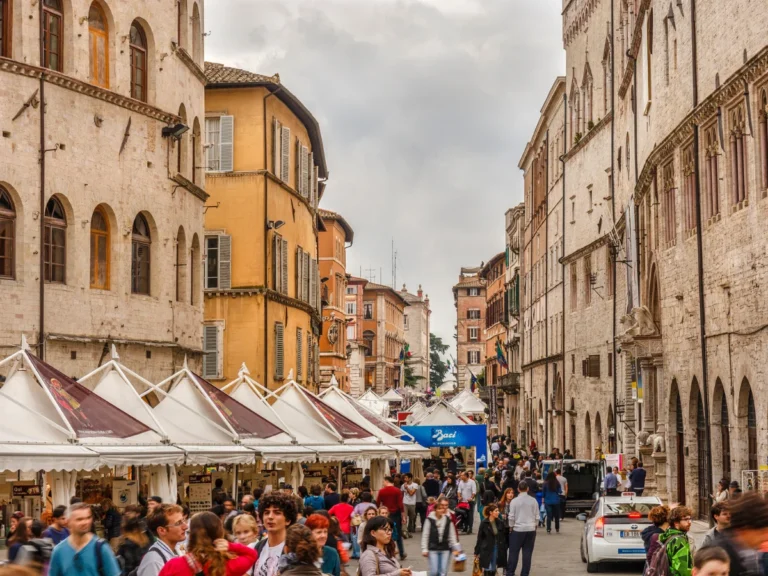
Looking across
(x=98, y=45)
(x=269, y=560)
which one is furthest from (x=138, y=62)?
(x=269, y=560)

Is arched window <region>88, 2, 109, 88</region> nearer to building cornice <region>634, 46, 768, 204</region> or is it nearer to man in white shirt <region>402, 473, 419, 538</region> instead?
man in white shirt <region>402, 473, 419, 538</region>

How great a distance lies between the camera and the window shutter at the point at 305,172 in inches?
1879

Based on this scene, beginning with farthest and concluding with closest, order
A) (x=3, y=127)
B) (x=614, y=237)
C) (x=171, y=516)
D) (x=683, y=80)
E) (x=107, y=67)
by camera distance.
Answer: (x=614, y=237) → (x=683, y=80) → (x=107, y=67) → (x=3, y=127) → (x=171, y=516)

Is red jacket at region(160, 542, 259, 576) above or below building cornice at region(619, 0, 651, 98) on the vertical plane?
below

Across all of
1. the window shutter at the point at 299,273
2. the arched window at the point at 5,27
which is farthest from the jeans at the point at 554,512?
the window shutter at the point at 299,273

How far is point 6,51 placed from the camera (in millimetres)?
24797

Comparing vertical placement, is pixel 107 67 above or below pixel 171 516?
above

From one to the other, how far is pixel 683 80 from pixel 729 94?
4.27m

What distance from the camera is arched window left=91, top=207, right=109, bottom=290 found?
27.3 meters

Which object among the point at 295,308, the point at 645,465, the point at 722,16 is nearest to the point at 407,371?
the point at 295,308

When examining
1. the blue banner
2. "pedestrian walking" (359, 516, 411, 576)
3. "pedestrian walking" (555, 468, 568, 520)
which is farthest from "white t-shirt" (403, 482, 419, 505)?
"pedestrian walking" (359, 516, 411, 576)

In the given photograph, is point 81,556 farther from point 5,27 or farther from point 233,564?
point 5,27

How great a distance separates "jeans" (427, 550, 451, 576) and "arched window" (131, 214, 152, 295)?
1397cm

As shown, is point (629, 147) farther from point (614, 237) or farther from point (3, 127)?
point (3, 127)
